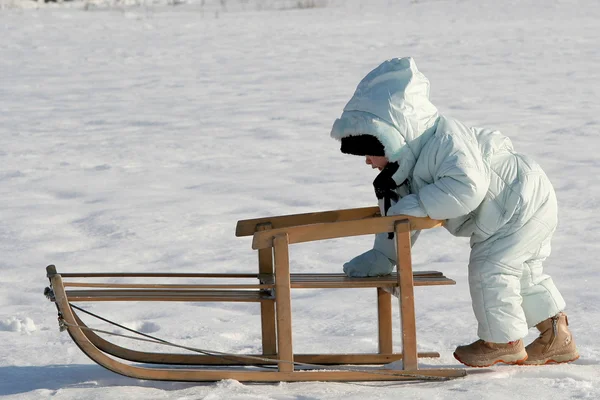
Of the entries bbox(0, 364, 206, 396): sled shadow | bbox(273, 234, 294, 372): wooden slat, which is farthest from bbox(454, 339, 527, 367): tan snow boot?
bbox(0, 364, 206, 396): sled shadow

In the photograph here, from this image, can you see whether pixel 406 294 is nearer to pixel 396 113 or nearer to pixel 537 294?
pixel 537 294

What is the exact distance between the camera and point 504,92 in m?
9.27

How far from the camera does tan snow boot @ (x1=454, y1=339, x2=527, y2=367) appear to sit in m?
3.13

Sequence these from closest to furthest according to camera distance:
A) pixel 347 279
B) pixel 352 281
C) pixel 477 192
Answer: pixel 477 192
pixel 352 281
pixel 347 279

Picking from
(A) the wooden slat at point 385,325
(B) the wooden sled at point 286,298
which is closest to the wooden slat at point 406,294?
(B) the wooden sled at point 286,298

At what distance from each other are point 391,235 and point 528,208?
0.52 m

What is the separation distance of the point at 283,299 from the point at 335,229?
0.96 feet

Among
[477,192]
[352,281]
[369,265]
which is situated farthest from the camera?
[369,265]

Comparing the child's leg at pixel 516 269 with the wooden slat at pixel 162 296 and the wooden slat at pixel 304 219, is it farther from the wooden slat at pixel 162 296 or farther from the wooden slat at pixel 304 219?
the wooden slat at pixel 162 296

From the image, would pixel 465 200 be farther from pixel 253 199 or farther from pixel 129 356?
pixel 253 199

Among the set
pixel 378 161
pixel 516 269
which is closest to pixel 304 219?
pixel 378 161

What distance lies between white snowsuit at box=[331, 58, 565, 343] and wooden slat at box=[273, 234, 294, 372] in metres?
0.41

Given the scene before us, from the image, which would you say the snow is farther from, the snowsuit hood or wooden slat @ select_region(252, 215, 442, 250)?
the snowsuit hood

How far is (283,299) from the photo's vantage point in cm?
302
